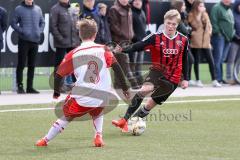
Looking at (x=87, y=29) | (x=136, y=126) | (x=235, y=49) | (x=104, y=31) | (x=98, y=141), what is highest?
(x=87, y=29)

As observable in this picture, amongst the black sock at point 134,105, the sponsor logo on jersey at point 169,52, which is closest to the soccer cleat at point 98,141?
the black sock at point 134,105

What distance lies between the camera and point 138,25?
20.0 metres

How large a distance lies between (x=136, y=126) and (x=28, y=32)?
650 cm

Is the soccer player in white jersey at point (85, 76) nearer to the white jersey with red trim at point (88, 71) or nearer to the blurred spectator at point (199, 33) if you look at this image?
the white jersey with red trim at point (88, 71)

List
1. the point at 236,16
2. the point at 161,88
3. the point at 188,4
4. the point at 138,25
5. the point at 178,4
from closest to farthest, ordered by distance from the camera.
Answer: the point at 161,88 < the point at 138,25 < the point at 178,4 < the point at 188,4 < the point at 236,16

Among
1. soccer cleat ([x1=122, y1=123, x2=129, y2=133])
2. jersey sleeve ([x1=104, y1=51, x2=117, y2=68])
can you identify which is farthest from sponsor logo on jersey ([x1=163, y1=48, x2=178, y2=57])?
jersey sleeve ([x1=104, y1=51, x2=117, y2=68])

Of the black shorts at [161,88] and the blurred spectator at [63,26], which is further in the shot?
the blurred spectator at [63,26]

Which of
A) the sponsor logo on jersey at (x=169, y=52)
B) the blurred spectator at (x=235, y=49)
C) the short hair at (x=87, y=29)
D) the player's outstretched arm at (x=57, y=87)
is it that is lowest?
the blurred spectator at (x=235, y=49)

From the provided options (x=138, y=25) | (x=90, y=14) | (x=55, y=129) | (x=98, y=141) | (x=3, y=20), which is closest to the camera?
(x=55, y=129)

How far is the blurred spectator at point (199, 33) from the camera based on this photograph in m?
20.9

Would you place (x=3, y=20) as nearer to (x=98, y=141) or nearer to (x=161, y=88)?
(x=161, y=88)

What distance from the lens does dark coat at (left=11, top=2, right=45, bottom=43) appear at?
1788 centimetres

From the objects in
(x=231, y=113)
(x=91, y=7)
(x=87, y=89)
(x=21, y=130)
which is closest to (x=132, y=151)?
(x=87, y=89)

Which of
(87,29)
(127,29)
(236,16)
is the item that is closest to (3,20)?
→ (127,29)
